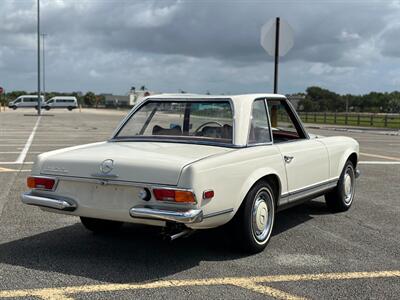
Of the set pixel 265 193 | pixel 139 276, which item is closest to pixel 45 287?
pixel 139 276

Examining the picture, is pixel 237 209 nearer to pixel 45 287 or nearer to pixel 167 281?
pixel 167 281

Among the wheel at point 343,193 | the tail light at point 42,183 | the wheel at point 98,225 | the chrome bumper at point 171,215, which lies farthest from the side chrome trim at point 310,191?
the tail light at point 42,183

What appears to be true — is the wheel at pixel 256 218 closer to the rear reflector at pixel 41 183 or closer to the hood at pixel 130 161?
the hood at pixel 130 161

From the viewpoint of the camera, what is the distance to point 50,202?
4.86 meters

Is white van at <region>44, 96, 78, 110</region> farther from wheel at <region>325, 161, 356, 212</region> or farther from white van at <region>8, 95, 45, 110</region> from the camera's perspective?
wheel at <region>325, 161, 356, 212</region>

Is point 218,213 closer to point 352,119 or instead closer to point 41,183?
point 41,183

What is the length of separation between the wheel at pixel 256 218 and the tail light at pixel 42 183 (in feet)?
Result: 5.54

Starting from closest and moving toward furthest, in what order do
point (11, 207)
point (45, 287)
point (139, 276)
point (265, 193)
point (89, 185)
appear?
point (45, 287) < point (139, 276) < point (89, 185) < point (265, 193) < point (11, 207)

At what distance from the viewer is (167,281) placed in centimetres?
433

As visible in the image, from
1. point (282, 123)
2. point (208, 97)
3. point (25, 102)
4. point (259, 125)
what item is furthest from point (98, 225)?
point (25, 102)

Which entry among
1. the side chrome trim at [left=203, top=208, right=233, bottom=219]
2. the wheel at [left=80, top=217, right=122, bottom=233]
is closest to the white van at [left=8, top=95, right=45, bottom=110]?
the wheel at [left=80, top=217, right=122, bottom=233]

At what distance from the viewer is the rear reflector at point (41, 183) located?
4946mm

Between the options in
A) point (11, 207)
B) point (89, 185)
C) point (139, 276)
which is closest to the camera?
point (139, 276)

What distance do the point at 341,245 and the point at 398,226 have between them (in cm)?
123
